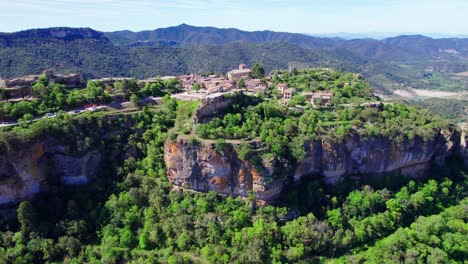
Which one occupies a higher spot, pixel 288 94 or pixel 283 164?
pixel 288 94

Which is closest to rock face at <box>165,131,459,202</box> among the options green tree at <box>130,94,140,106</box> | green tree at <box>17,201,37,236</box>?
green tree at <box>130,94,140,106</box>

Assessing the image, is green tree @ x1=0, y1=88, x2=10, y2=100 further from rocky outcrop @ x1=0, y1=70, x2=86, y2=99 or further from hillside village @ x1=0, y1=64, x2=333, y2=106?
rocky outcrop @ x1=0, y1=70, x2=86, y2=99

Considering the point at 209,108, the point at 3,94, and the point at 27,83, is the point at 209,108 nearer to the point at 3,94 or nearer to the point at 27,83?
the point at 3,94

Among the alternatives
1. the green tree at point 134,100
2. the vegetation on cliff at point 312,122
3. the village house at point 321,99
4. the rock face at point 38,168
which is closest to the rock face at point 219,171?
the vegetation on cliff at point 312,122

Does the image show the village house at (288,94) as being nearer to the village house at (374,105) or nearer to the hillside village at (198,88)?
the hillside village at (198,88)

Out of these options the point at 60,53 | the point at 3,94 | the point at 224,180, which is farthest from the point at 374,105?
the point at 60,53
